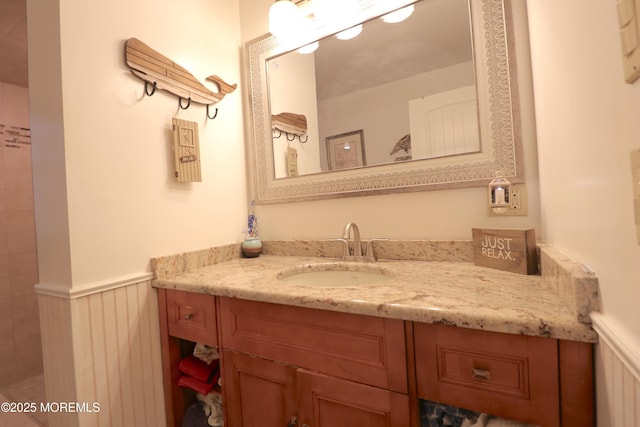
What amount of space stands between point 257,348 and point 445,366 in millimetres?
535

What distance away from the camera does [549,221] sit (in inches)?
34.0

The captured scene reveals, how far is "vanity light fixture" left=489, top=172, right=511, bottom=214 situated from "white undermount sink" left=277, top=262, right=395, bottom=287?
0.46 meters

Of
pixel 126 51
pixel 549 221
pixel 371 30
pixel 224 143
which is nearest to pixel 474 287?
Answer: pixel 549 221

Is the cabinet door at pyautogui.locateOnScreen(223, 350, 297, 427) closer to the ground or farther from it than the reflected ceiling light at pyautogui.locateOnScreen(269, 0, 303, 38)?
closer to the ground

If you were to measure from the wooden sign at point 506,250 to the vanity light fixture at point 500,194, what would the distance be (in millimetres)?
116

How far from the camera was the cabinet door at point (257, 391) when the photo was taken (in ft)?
2.77

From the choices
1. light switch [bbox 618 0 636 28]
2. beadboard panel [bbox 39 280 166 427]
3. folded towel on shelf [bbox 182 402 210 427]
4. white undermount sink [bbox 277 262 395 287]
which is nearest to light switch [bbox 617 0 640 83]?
light switch [bbox 618 0 636 28]

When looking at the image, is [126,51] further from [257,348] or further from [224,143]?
[257,348]

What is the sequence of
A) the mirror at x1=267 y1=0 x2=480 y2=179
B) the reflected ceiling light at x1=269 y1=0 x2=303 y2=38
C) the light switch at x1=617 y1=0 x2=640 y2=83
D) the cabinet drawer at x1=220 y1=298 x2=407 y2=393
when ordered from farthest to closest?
1. the reflected ceiling light at x1=269 y1=0 x2=303 y2=38
2. the mirror at x1=267 y1=0 x2=480 y2=179
3. the cabinet drawer at x1=220 y1=298 x2=407 y2=393
4. the light switch at x1=617 y1=0 x2=640 y2=83

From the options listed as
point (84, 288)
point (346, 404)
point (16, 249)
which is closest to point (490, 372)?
point (346, 404)

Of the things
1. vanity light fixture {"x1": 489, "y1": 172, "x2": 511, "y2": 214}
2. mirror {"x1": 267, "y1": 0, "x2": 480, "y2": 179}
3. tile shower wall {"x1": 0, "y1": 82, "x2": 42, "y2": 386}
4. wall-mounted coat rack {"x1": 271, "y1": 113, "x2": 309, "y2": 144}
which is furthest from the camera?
tile shower wall {"x1": 0, "y1": 82, "x2": 42, "y2": 386}

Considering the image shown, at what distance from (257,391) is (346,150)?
0.98 metres

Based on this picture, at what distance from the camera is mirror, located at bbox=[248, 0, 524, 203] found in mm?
1021

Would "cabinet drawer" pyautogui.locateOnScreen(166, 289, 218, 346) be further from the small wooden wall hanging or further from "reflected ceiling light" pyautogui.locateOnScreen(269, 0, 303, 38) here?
"reflected ceiling light" pyautogui.locateOnScreen(269, 0, 303, 38)
